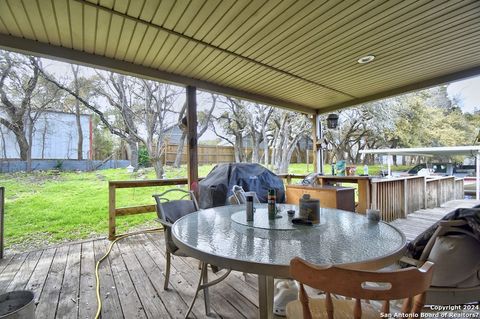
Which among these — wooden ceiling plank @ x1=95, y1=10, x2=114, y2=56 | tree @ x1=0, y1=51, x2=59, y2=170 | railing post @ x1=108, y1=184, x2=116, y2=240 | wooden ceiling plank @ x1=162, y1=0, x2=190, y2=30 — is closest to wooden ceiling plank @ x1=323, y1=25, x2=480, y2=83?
wooden ceiling plank @ x1=162, y1=0, x2=190, y2=30

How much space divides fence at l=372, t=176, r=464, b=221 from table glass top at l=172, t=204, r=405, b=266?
11.1ft

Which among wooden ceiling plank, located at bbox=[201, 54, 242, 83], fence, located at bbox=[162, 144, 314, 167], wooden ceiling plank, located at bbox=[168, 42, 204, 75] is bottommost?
fence, located at bbox=[162, 144, 314, 167]

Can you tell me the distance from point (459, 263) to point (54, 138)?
22.9 feet

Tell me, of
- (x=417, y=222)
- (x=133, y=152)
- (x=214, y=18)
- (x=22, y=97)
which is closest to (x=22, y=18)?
(x=214, y=18)

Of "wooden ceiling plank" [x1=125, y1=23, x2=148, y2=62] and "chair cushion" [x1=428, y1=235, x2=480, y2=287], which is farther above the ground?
"wooden ceiling plank" [x1=125, y1=23, x2=148, y2=62]

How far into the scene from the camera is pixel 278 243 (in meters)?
1.27

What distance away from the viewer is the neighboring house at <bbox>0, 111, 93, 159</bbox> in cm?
483

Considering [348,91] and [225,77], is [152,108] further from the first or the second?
[348,91]

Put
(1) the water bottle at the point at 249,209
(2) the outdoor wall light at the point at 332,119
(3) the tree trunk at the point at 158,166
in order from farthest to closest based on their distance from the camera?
(3) the tree trunk at the point at 158,166 < (2) the outdoor wall light at the point at 332,119 < (1) the water bottle at the point at 249,209

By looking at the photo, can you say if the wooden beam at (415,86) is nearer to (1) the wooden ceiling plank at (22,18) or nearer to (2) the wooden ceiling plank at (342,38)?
(2) the wooden ceiling plank at (342,38)

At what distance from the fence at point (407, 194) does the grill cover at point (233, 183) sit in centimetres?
204

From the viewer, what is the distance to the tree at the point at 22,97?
16.0 ft

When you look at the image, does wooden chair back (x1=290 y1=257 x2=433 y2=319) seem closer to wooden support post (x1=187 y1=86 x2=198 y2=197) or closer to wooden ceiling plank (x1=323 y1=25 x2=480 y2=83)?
wooden ceiling plank (x1=323 y1=25 x2=480 y2=83)

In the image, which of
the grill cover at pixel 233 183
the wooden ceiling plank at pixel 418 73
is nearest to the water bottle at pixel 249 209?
the grill cover at pixel 233 183
